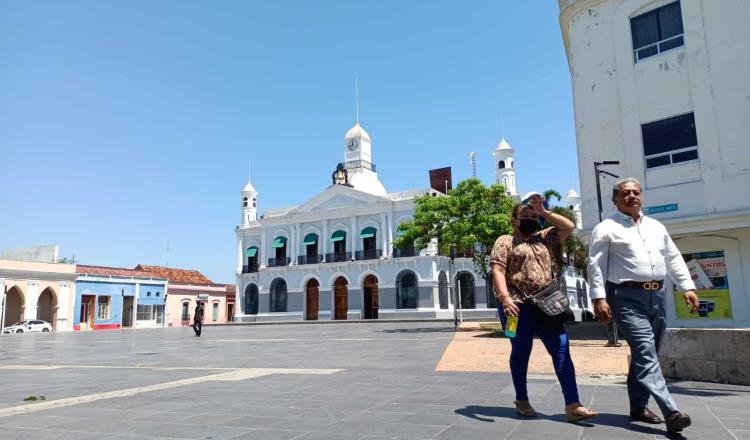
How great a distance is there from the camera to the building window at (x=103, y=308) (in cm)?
4628

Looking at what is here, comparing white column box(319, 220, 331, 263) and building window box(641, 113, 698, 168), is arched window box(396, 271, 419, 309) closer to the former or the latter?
white column box(319, 220, 331, 263)

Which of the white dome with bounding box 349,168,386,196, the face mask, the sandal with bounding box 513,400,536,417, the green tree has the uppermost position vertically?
the white dome with bounding box 349,168,386,196

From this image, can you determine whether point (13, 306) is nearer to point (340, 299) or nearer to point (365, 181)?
point (340, 299)

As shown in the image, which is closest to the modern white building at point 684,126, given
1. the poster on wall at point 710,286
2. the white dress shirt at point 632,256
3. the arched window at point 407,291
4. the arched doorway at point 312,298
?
the poster on wall at point 710,286

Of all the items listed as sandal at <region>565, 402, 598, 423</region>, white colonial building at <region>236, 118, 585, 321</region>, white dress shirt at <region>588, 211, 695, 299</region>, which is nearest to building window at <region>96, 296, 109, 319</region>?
white colonial building at <region>236, 118, 585, 321</region>

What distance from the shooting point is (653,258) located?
13.1 ft

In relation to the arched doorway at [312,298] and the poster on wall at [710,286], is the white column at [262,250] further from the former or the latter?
the poster on wall at [710,286]

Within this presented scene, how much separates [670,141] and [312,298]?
112 ft

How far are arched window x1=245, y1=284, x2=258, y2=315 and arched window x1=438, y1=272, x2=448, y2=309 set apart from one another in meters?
17.0

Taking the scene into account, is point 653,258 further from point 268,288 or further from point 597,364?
point 268,288

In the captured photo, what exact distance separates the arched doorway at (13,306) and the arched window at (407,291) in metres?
28.3

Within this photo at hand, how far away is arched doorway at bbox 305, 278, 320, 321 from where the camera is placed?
147 feet

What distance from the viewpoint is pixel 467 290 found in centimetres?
3906

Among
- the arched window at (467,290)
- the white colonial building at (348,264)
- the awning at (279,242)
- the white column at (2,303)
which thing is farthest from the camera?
the awning at (279,242)
